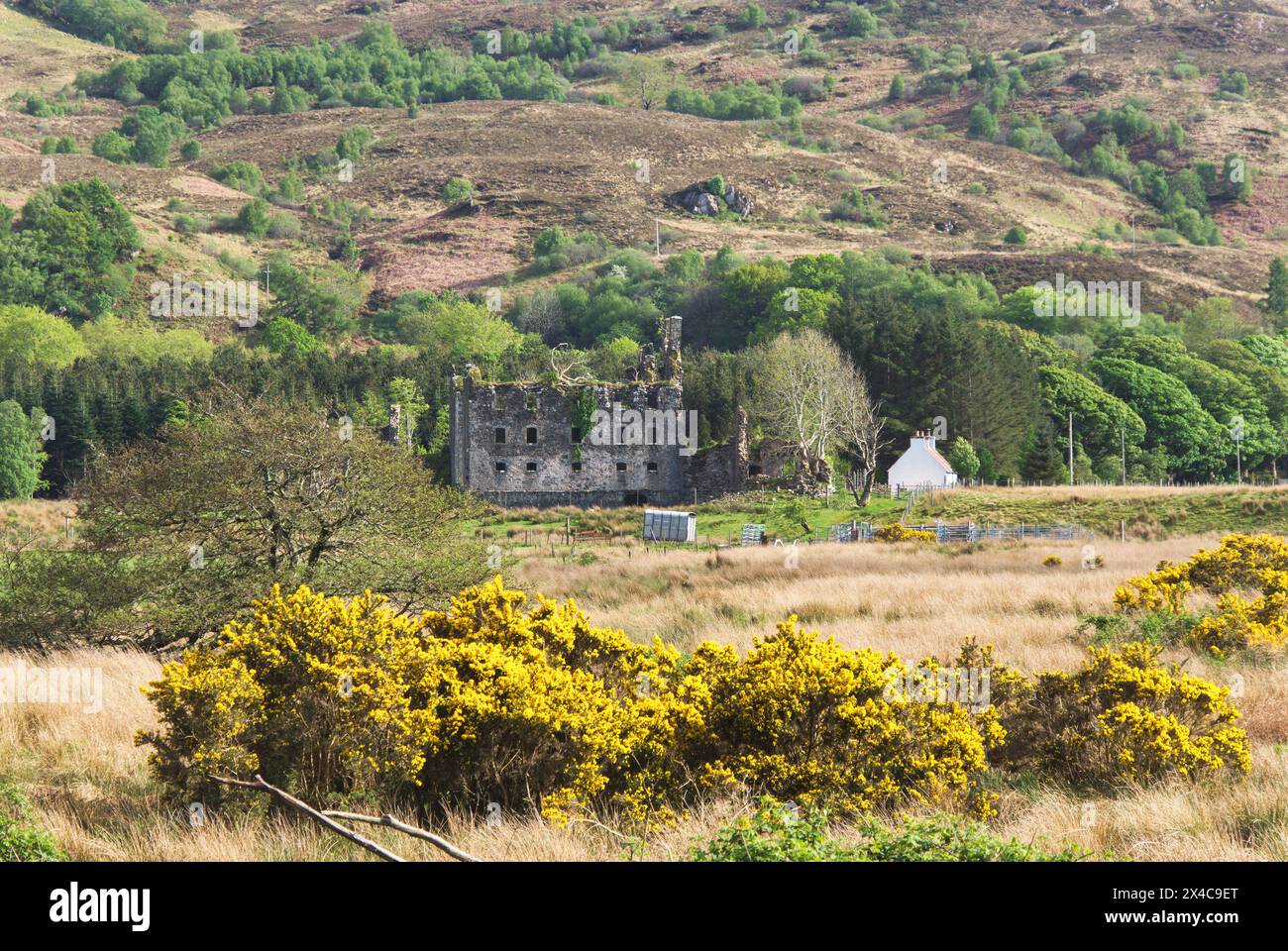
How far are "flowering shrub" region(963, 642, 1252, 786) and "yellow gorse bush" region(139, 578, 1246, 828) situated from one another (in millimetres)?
40

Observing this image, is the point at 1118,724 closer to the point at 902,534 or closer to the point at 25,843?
the point at 25,843

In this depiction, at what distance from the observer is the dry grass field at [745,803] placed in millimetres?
9578

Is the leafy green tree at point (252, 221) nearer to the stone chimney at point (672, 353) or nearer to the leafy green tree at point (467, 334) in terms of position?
Result: the leafy green tree at point (467, 334)

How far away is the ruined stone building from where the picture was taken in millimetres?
→ 64438

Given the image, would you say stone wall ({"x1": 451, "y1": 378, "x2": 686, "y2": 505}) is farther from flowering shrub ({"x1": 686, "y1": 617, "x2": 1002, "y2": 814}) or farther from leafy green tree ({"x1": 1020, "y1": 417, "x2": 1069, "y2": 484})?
flowering shrub ({"x1": 686, "y1": 617, "x2": 1002, "y2": 814})

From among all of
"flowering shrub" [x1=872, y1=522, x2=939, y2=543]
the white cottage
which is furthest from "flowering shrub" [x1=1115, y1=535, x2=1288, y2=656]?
the white cottage

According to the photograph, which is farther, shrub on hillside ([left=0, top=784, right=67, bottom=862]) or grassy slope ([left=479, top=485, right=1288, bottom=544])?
grassy slope ([left=479, top=485, right=1288, bottom=544])

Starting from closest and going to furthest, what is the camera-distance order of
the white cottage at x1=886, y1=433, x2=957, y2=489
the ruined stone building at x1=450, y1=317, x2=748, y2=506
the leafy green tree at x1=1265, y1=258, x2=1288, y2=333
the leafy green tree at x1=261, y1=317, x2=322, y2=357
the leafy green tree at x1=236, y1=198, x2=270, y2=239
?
the white cottage at x1=886, y1=433, x2=957, y2=489, the ruined stone building at x1=450, y1=317, x2=748, y2=506, the leafy green tree at x1=261, y1=317, x2=322, y2=357, the leafy green tree at x1=1265, y1=258, x2=1288, y2=333, the leafy green tree at x1=236, y1=198, x2=270, y2=239

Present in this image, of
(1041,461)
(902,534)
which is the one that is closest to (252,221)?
(1041,461)

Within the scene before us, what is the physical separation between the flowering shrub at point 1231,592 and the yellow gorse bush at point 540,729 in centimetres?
753

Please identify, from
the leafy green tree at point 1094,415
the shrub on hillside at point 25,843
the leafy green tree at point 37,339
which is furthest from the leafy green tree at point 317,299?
the shrub on hillside at point 25,843

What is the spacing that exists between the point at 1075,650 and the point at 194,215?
Answer: 175 meters
